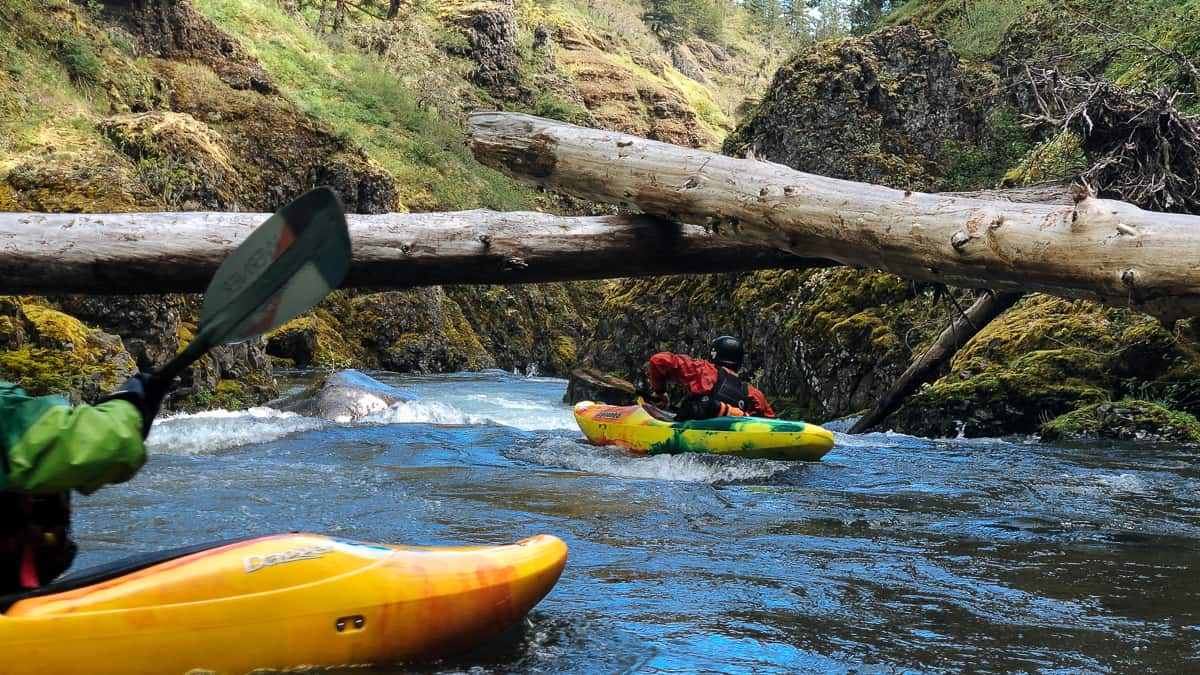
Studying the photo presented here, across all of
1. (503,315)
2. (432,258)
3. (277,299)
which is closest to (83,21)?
(503,315)

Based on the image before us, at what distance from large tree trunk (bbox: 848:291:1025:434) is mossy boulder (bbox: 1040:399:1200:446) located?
3.50 ft

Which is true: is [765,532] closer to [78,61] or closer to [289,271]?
[289,271]

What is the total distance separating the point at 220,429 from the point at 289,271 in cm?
661

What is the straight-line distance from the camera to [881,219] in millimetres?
5023

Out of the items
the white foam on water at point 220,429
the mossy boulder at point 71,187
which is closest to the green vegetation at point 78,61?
the mossy boulder at point 71,187

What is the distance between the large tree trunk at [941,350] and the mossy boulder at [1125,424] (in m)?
1.07

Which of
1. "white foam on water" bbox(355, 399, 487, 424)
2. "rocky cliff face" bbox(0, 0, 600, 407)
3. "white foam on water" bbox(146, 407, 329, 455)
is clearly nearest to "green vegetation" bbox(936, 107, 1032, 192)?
"white foam on water" bbox(355, 399, 487, 424)

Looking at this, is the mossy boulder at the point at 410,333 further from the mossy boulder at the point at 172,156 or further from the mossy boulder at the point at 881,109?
the mossy boulder at the point at 881,109

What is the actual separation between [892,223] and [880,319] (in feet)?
21.1

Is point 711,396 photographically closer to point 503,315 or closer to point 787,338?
point 787,338

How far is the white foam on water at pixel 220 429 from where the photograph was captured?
797 cm

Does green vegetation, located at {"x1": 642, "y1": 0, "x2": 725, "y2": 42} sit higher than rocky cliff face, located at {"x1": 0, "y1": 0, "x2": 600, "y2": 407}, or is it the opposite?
green vegetation, located at {"x1": 642, "y1": 0, "x2": 725, "y2": 42}

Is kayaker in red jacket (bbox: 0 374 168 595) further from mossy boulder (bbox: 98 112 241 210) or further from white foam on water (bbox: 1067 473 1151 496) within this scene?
mossy boulder (bbox: 98 112 241 210)

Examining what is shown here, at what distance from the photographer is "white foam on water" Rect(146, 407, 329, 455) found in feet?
26.2
